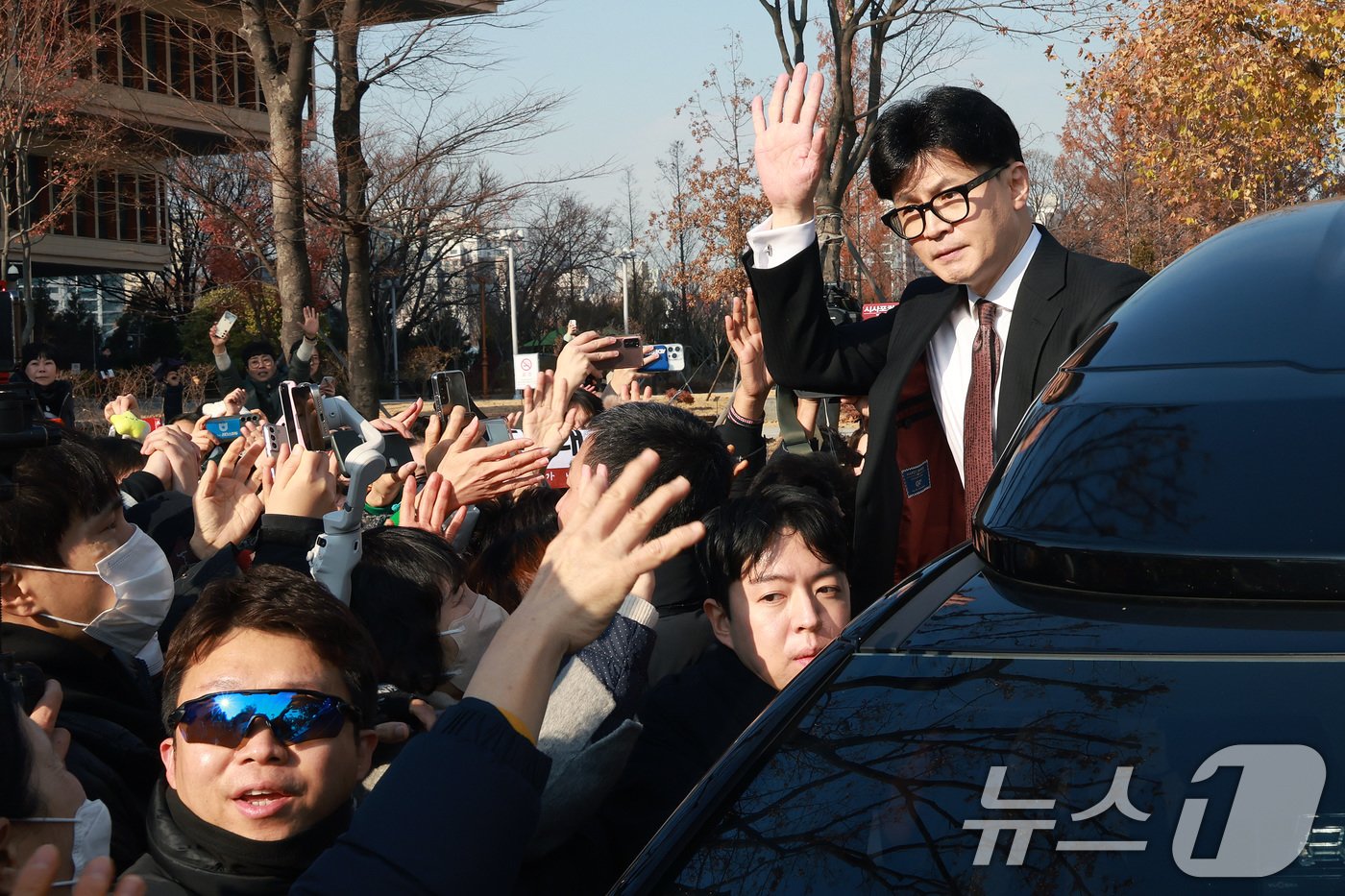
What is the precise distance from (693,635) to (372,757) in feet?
2.93

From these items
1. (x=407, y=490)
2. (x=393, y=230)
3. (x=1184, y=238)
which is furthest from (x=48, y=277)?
(x=407, y=490)

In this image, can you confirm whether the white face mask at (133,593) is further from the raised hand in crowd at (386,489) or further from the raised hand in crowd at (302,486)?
the raised hand in crowd at (386,489)

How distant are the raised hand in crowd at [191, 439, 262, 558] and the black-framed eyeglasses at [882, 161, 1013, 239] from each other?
2100 millimetres

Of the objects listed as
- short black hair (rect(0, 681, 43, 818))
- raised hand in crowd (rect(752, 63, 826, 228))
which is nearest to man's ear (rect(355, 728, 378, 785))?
short black hair (rect(0, 681, 43, 818))

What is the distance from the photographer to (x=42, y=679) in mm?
2328

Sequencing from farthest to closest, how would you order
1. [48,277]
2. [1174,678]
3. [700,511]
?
[48,277] → [700,511] → [1174,678]

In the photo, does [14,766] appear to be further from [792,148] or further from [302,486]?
[792,148]

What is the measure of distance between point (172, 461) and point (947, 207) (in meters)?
3.40

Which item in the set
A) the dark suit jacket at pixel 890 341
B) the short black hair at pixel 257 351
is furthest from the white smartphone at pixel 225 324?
the dark suit jacket at pixel 890 341

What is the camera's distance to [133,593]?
118 inches

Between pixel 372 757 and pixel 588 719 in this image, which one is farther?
pixel 372 757

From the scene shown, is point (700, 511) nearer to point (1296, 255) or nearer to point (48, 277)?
point (1296, 255)

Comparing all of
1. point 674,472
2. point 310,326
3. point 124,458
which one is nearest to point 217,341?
point 310,326

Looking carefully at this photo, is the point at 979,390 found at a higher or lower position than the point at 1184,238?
lower
